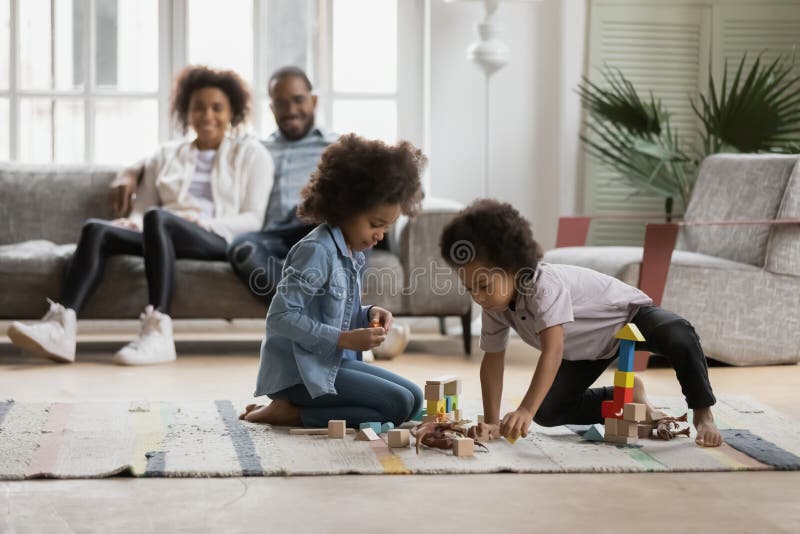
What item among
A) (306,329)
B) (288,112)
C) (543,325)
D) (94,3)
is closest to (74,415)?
(306,329)

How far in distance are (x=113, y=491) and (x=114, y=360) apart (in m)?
1.92

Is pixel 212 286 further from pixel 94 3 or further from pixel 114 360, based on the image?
pixel 94 3

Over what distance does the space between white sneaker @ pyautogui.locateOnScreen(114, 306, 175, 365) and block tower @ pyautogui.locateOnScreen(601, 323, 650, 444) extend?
5.95ft

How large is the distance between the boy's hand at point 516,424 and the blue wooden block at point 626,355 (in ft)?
1.01

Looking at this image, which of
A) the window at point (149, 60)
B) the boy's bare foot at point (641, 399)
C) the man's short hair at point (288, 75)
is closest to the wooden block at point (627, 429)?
the boy's bare foot at point (641, 399)

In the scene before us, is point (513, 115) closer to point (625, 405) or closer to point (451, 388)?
point (451, 388)

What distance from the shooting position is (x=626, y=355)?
2611 millimetres

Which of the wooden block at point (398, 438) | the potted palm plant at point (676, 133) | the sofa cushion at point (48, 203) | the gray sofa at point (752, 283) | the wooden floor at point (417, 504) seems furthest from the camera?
the potted palm plant at point (676, 133)

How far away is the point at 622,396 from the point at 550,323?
0.27 m

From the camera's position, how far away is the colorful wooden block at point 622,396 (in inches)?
104

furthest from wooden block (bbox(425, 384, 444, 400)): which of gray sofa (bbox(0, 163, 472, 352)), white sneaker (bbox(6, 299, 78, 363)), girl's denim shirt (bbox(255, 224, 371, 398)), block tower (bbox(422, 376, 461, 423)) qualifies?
white sneaker (bbox(6, 299, 78, 363))

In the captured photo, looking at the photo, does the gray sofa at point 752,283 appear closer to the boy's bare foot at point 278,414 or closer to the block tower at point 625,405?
the block tower at point 625,405

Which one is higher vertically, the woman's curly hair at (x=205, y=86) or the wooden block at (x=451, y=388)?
the woman's curly hair at (x=205, y=86)

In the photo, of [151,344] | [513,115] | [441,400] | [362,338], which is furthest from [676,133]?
[362,338]
